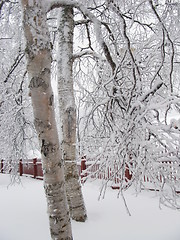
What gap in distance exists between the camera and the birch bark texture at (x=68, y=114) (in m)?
3.94

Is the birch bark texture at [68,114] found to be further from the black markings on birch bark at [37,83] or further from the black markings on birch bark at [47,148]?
the black markings on birch bark at [37,83]

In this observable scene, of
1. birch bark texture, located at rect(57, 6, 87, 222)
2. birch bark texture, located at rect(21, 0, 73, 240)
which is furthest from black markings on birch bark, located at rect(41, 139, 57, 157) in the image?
birch bark texture, located at rect(57, 6, 87, 222)

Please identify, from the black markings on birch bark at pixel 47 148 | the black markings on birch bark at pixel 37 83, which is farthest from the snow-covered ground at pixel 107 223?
the black markings on birch bark at pixel 37 83

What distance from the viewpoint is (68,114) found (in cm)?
403

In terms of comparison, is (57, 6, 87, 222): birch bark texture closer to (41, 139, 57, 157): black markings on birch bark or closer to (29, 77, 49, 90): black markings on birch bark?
(41, 139, 57, 157): black markings on birch bark

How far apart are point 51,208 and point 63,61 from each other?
2644 millimetres

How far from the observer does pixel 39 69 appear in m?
2.33

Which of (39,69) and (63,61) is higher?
(63,61)

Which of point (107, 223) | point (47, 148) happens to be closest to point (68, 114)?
point (47, 148)

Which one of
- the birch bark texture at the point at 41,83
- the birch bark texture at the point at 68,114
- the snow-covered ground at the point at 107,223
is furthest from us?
the birch bark texture at the point at 68,114

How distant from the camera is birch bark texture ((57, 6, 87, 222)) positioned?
3936 millimetres

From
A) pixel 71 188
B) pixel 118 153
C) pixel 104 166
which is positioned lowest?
pixel 71 188

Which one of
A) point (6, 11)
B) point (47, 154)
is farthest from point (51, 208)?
point (6, 11)

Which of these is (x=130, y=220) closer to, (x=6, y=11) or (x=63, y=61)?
(x=63, y=61)
